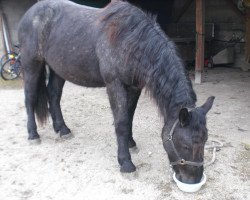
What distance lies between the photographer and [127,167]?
3.23 m

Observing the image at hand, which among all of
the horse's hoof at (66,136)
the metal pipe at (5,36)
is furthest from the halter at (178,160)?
the metal pipe at (5,36)

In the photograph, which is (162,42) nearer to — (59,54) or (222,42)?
(59,54)

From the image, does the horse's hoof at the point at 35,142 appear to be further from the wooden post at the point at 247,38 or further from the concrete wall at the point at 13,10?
the wooden post at the point at 247,38

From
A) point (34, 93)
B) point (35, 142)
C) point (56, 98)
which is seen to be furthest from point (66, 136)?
point (34, 93)

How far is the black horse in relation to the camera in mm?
2562

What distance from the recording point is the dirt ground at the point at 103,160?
9.72 ft

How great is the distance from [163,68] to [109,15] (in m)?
0.85

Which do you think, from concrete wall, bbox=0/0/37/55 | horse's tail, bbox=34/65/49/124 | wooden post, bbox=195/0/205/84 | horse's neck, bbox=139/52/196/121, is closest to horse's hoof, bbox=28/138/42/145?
horse's tail, bbox=34/65/49/124

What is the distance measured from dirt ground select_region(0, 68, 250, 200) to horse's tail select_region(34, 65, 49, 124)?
0.29 m

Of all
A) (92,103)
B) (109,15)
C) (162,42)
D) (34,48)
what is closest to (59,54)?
(34,48)

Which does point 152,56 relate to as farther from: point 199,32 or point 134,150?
point 199,32

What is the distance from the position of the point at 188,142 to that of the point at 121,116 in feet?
2.85

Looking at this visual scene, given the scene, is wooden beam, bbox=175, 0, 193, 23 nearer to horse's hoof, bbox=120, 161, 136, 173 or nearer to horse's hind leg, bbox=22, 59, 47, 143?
horse's hind leg, bbox=22, 59, 47, 143

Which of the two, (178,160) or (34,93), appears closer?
(178,160)
